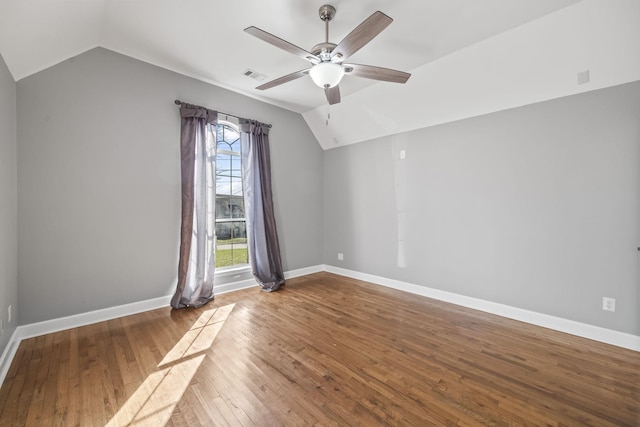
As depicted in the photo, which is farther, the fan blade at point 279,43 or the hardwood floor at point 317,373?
the fan blade at point 279,43

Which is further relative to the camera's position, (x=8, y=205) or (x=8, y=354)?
(x=8, y=205)

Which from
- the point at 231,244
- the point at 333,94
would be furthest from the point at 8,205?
the point at 333,94

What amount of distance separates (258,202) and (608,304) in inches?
164

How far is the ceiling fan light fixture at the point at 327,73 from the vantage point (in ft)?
7.04

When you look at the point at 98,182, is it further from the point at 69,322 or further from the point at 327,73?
the point at 327,73

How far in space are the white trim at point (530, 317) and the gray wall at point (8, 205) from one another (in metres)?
4.18

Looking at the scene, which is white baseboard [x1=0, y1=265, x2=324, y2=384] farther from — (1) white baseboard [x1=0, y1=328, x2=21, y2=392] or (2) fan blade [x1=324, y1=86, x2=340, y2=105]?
(2) fan blade [x1=324, y1=86, x2=340, y2=105]

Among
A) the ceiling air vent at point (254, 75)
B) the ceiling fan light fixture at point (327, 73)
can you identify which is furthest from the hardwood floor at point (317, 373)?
the ceiling air vent at point (254, 75)

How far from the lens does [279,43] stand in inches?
77.7

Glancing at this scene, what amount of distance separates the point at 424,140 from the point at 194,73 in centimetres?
326

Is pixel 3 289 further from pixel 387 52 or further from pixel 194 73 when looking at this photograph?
pixel 387 52

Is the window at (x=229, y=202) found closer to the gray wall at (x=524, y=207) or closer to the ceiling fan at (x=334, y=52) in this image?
the ceiling fan at (x=334, y=52)

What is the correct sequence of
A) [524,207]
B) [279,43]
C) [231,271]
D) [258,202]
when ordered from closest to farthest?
[279,43]
[524,207]
[231,271]
[258,202]

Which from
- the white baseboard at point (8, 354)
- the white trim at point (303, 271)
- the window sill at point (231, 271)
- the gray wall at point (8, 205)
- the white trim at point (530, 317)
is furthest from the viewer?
the white trim at point (303, 271)
